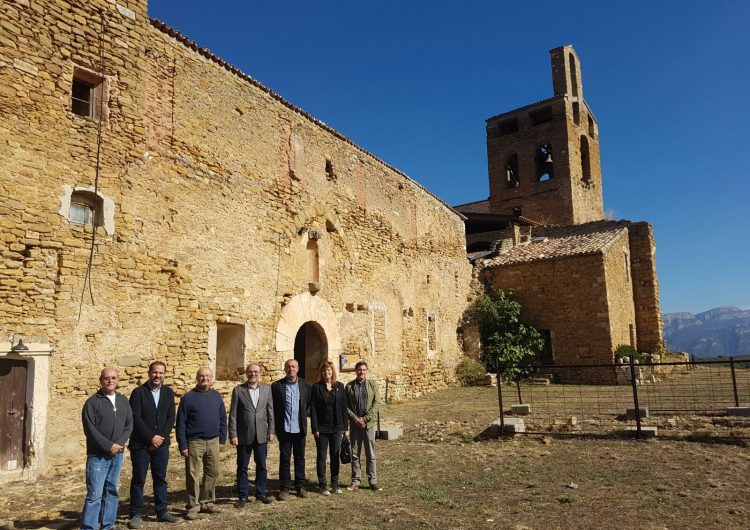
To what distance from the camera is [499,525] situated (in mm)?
4867

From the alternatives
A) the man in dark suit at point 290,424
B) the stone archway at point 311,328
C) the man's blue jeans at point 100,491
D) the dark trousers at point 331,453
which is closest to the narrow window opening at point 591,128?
the stone archway at point 311,328

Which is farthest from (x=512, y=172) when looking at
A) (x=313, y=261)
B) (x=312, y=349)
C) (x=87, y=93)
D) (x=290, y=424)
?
(x=290, y=424)

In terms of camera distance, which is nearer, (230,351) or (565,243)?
(230,351)

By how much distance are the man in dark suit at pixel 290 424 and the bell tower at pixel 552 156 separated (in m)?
26.5

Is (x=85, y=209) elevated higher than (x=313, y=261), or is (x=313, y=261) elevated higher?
(x=85, y=209)

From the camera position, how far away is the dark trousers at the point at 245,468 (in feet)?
18.8

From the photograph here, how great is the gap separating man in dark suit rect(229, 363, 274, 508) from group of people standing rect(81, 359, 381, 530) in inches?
0.4

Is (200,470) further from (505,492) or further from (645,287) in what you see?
(645,287)

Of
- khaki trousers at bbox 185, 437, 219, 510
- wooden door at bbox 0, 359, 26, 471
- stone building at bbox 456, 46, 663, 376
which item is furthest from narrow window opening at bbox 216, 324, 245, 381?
stone building at bbox 456, 46, 663, 376

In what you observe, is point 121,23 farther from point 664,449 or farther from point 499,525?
point 664,449

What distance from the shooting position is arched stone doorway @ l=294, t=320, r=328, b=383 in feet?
41.3

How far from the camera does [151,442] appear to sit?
5207 mm

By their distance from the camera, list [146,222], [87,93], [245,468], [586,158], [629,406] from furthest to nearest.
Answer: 1. [586,158]
2. [629,406]
3. [146,222]
4. [87,93]
5. [245,468]

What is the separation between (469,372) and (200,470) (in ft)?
45.0
